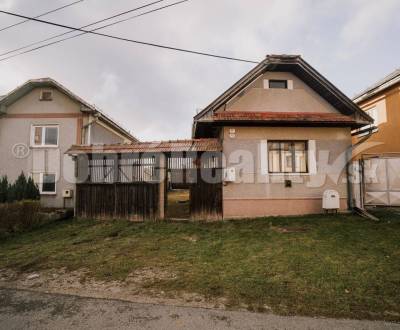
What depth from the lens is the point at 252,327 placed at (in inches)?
118

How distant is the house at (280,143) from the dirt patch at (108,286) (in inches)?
208

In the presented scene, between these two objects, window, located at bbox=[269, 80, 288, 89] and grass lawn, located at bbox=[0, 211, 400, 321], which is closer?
grass lawn, located at bbox=[0, 211, 400, 321]

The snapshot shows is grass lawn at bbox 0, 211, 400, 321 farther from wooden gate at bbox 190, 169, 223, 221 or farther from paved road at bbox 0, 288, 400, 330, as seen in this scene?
wooden gate at bbox 190, 169, 223, 221

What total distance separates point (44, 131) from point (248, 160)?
1032 cm

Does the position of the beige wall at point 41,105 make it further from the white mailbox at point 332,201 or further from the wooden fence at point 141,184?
the white mailbox at point 332,201

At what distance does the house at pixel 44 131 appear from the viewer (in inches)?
488

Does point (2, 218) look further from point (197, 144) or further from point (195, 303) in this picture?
point (195, 303)

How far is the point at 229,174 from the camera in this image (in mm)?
9258

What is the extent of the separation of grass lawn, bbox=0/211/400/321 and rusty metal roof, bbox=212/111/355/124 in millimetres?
3581

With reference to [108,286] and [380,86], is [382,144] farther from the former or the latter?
[108,286]

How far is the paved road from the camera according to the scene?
3.04 metres

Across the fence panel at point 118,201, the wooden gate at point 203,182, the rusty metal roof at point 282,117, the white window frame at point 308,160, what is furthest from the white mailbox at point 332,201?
the fence panel at point 118,201

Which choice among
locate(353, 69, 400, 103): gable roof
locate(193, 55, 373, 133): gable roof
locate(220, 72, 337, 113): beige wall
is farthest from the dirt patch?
locate(353, 69, 400, 103): gable roof

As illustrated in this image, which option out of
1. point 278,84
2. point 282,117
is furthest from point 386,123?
point 282,117
